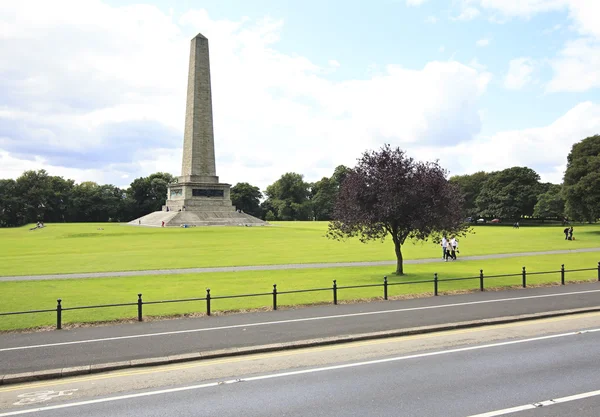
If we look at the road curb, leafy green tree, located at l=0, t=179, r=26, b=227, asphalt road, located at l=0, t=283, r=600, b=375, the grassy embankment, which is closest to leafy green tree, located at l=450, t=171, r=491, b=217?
the grassy embankment

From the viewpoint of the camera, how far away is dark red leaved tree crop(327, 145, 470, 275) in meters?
21.1

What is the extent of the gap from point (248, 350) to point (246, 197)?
4347 inches

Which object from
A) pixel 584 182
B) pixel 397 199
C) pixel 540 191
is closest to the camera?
pixel 397 199

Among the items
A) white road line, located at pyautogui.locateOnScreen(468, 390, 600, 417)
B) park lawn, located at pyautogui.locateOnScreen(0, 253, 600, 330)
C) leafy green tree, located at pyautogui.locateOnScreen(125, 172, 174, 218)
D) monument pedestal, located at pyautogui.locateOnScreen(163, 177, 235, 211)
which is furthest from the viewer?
leafy green tree, located at pyautogui.locateOnScreen(125, 172, 174, 218)

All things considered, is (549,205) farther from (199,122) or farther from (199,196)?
(199,122)

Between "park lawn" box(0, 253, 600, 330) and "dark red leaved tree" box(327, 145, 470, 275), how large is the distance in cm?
240

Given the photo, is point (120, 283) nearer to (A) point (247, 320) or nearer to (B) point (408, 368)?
(A) point (247, 320)

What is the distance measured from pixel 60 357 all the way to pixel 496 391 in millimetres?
8479

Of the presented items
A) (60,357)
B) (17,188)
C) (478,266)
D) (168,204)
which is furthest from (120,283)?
(17,188)

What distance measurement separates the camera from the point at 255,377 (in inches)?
335

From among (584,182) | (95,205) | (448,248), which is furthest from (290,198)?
(448,248)

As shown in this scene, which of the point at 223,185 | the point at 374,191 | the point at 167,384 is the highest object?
the point at 223,185

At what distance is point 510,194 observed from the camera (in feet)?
300

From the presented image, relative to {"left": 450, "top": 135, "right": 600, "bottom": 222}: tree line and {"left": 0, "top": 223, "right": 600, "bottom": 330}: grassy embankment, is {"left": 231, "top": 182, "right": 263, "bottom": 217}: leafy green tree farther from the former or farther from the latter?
{"left": 0, "top": 223, "right": 600, "bottom": 330}: grassy embankment
